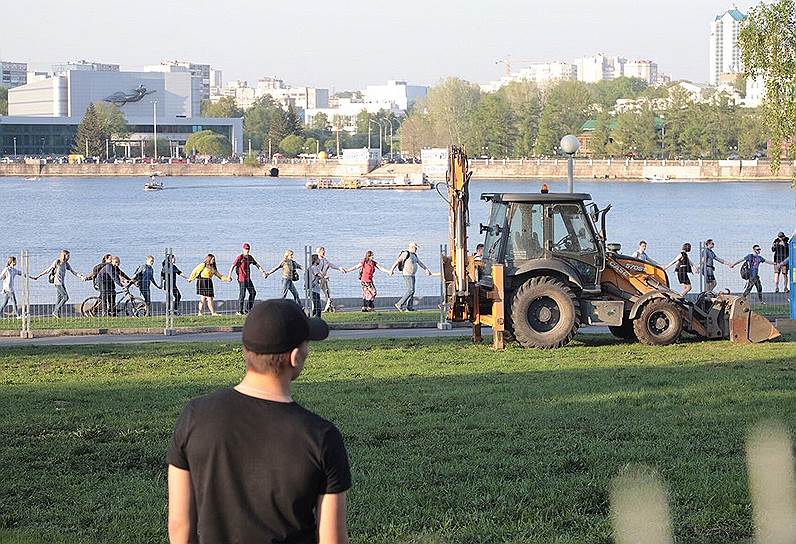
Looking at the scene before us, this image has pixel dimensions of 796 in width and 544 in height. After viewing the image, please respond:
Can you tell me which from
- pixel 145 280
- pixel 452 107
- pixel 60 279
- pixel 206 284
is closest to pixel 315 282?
pixel 206 284

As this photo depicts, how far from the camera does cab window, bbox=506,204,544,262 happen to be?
63.8 feet

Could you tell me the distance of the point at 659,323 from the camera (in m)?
19.6

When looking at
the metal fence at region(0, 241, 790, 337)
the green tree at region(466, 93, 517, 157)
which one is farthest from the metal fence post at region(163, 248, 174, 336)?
the green tree at region(466, 93, 517, 157)

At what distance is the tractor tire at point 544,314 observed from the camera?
19.1 m

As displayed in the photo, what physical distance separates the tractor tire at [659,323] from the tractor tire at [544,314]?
39.8 inches

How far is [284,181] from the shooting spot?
184 metres

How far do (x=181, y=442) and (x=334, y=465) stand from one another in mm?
538

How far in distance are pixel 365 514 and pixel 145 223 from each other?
86.2 metres

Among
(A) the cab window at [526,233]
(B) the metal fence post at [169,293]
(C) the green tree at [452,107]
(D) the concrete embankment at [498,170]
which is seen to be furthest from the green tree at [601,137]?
(A) the cab window at [526,233]

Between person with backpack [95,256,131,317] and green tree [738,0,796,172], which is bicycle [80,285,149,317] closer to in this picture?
person with backpack [95,256,131,317]

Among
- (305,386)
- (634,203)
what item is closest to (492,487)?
(305,386)

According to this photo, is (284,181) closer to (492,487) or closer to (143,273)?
(143,273)

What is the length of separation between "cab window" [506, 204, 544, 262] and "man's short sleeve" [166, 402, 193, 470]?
15.2 meters

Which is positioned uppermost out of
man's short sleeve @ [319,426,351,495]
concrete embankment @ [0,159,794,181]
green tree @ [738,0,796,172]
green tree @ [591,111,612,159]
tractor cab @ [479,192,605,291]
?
green tree @ [591,111,612,159]
